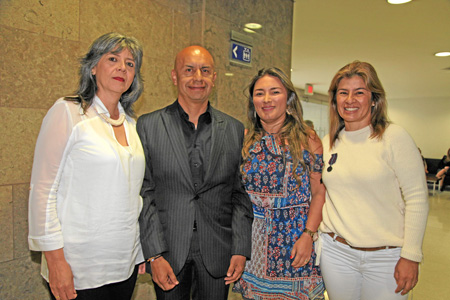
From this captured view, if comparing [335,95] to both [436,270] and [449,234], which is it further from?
[449,234]

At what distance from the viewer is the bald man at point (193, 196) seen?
1.57m

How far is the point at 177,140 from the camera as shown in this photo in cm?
161

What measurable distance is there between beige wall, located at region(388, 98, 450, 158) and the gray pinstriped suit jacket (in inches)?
533

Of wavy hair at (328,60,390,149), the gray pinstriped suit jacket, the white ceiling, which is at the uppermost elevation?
the white ceiling

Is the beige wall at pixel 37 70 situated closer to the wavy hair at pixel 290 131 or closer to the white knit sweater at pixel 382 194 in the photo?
the wavy hair at pixel 290 131

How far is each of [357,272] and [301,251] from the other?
0.29 meters

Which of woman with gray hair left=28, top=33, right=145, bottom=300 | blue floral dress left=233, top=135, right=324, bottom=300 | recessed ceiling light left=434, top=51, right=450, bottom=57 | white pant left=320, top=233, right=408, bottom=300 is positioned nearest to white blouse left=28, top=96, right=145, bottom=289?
woman with gray hair left=28, top=33, right=145, bottom=300

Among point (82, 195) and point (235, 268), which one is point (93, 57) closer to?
point (82, 195)

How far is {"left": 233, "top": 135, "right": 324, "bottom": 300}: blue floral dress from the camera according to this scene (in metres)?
1.76

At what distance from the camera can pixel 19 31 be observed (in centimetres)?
179

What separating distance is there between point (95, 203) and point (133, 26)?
59.7 inches

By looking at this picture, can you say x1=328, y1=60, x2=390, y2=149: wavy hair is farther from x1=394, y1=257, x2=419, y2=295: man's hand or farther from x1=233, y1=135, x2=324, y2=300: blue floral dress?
x1=394, y1=257, x2=419, y2=295: man's hand

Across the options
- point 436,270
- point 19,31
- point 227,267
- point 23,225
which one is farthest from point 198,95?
point 436,270

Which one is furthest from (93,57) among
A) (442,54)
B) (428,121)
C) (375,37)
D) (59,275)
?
(428,121)
